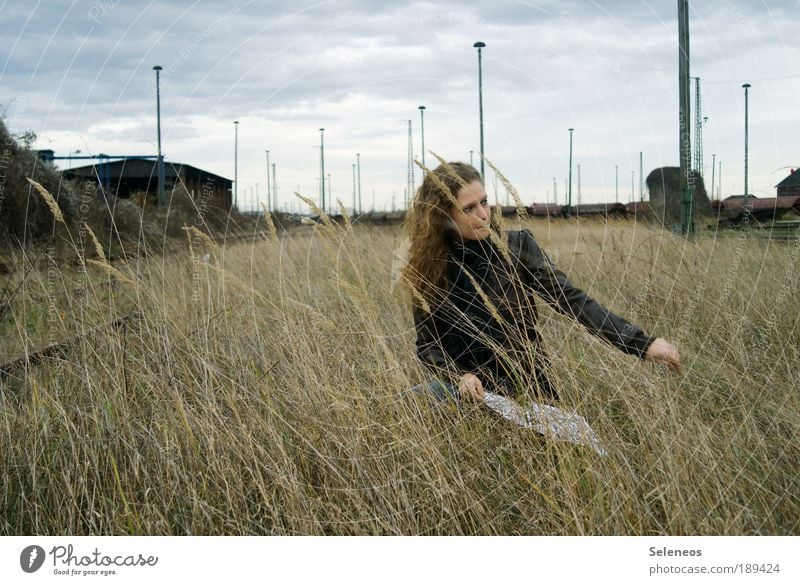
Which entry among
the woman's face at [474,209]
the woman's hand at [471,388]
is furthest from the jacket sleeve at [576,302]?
the woman's hand at [471,388]

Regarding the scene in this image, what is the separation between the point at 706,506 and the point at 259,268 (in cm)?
598

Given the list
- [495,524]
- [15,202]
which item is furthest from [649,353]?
[15,202]

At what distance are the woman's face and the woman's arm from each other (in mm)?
154

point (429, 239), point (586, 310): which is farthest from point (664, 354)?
point (429, 239)

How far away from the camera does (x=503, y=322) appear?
2.49 meters

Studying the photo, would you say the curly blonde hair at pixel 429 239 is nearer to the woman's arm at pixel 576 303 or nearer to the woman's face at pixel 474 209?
the woman's face at pixel 474 209

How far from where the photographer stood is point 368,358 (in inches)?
120

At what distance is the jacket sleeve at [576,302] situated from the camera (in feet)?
7.38

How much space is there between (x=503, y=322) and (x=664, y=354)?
0.58 metres

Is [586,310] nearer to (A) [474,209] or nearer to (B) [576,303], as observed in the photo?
(B) [576,303]

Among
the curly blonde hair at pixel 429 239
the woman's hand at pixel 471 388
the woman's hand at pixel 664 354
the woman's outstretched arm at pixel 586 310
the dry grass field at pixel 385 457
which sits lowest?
the dry grass field at pixel 385 457

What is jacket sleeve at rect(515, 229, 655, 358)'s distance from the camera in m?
2.25

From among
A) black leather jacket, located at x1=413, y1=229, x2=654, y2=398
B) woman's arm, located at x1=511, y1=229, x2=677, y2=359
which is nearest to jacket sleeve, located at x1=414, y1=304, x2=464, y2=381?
black leather jacket, located at x1=413, y1=229, x2=654, y2=398
